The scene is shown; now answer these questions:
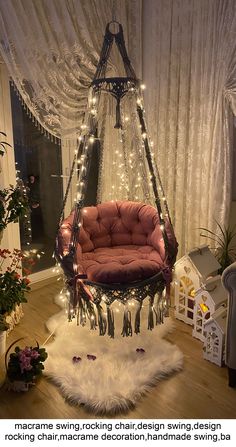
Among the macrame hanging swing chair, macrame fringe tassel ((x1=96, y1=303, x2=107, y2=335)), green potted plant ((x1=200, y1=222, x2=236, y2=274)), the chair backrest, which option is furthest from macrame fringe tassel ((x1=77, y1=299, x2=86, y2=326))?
green potted plant ((x1=200, y1=222, x2=236, y2=274))

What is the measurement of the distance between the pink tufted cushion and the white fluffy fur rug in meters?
0.51

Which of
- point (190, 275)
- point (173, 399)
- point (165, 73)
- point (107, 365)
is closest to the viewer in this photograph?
point (173, 399)

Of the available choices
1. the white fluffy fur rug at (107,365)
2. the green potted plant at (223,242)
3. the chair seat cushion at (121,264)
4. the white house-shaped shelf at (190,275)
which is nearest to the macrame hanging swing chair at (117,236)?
the chair seat cushion at (121,264)

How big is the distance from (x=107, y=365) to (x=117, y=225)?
1.19 metres

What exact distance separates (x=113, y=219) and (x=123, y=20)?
72.3 inches

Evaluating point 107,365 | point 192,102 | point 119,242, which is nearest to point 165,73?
point 192,102

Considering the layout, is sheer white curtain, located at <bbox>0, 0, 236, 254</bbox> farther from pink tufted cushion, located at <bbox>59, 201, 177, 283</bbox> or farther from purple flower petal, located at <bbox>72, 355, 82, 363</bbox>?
purple flower petal, located at <bbox>72, 355, 82, 363</bbox>

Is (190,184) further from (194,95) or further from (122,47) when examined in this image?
(122,47)

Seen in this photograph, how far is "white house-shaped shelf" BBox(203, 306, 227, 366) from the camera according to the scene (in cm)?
231

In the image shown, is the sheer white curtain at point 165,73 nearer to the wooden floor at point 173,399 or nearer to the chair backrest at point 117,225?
the chair backrest at point 117,225

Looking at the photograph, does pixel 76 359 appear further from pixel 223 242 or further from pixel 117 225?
pixel 223 242

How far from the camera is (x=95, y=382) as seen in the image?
2172 millimetres

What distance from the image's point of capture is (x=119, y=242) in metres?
3.11
